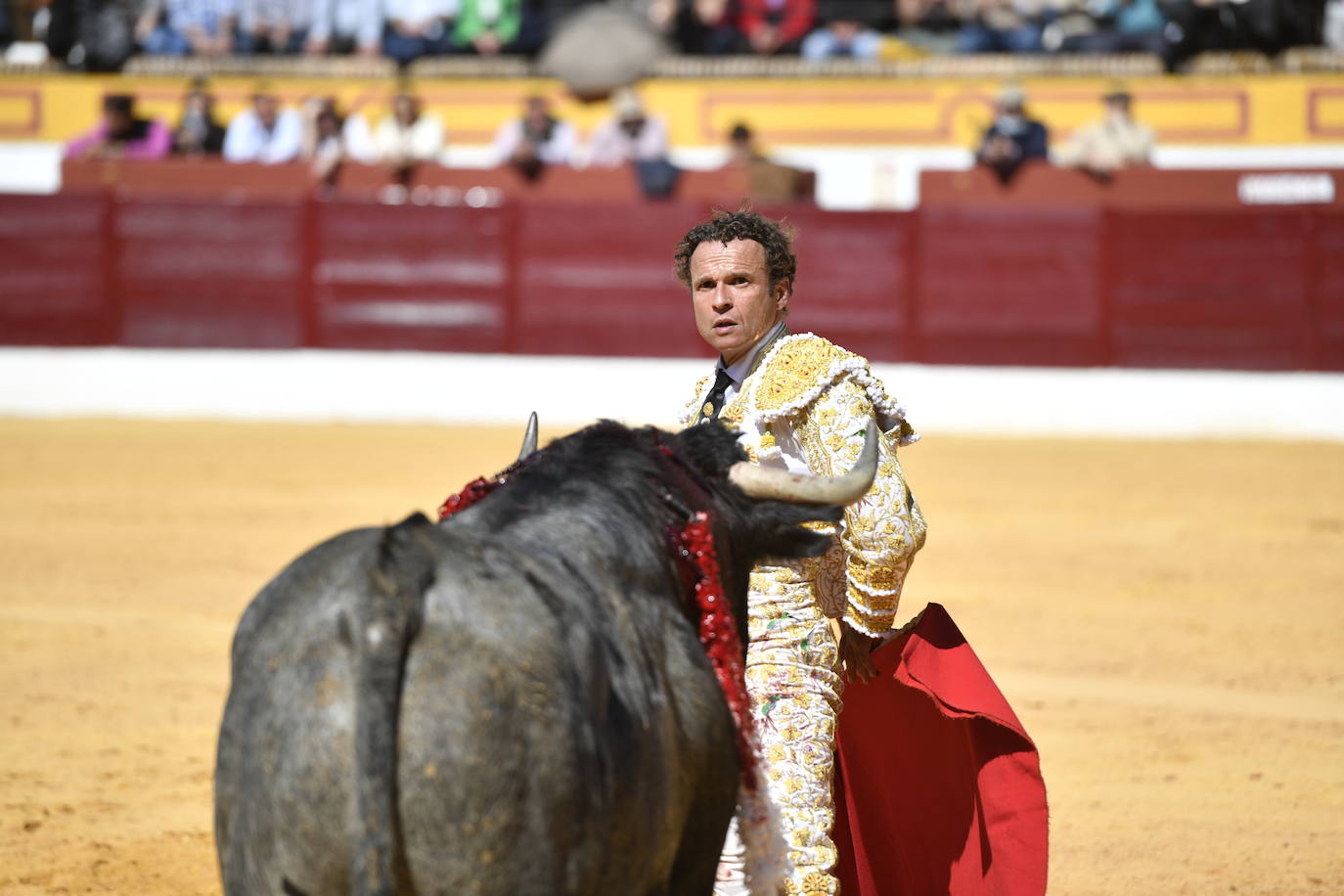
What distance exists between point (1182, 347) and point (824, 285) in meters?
2.35

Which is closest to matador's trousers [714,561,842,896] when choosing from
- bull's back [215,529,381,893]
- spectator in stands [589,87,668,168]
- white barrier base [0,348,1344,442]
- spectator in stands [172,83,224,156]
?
bull's back [215,529,381,893]

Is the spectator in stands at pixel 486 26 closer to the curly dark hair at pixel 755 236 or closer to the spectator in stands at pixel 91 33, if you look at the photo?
the spectator in stands at pixel 91 33

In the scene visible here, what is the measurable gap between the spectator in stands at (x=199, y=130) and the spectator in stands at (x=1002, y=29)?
17.8 feet

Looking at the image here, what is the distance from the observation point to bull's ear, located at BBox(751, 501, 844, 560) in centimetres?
231

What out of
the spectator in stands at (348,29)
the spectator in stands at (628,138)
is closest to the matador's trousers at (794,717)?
the spectator in stands at (628,138)

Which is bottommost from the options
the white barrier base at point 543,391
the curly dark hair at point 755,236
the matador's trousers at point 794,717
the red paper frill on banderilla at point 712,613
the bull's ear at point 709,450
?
the white barrier base at point 543,391

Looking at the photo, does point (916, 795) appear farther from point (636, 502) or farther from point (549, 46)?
point (549, 46)

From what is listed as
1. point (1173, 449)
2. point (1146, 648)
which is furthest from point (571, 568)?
point (1173, 449)

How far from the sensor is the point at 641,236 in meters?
12.4

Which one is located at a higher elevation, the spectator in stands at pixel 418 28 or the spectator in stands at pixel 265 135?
the spectator in stands at pixel 418 28

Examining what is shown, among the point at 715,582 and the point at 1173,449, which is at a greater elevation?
the point at 715,582

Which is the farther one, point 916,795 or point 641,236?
point 641,236

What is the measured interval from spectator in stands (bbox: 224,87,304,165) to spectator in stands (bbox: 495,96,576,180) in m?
1.48

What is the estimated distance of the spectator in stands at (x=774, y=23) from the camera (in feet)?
44.0
